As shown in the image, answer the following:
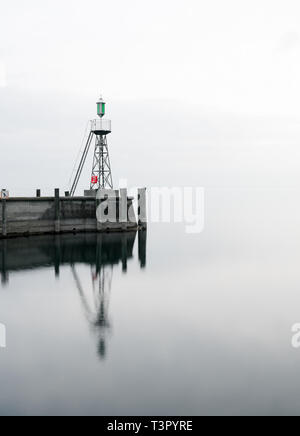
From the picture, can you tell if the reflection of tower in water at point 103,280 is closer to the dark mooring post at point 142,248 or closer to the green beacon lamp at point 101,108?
the dark mooring post at point 142,248

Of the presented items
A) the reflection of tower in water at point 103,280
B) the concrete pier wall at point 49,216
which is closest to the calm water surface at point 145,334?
the reflection of tower in water at point 103,280

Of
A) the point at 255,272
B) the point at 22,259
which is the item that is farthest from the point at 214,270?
the point at 22,259

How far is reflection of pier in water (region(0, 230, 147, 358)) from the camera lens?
97.1ft

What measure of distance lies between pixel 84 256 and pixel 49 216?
878 centimetres

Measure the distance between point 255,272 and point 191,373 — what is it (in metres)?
22.7

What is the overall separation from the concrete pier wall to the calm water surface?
12.1ft

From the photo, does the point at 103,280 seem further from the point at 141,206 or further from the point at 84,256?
the point at 141,206

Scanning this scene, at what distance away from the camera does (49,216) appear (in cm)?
4950

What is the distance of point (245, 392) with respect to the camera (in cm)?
1584

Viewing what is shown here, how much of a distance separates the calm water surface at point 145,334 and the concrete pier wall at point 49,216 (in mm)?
3695

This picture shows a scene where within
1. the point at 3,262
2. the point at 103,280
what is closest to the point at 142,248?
the point at 103,280

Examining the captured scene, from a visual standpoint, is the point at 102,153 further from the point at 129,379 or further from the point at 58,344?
the point at 129,379

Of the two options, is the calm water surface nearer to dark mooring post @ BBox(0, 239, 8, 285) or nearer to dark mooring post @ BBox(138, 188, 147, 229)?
dark mooring post @ BBox(0, 239, 8, 285)

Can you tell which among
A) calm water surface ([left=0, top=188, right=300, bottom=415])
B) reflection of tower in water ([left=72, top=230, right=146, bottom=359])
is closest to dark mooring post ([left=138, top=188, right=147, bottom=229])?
reflection of tower in water ([left=72, top=230, right=146, bottom=359])
